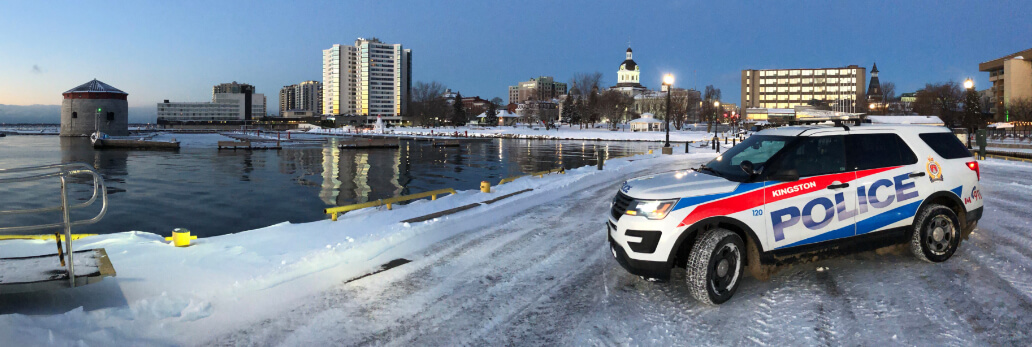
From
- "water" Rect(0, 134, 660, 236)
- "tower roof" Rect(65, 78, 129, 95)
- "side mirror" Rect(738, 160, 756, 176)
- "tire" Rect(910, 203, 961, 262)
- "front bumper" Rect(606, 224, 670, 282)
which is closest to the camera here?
"front bumper" Rect(606, 224, 670, 282)

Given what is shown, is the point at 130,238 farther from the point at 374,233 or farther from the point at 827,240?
the point at 827,240

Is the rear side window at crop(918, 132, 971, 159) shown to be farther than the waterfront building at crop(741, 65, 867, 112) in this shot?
No

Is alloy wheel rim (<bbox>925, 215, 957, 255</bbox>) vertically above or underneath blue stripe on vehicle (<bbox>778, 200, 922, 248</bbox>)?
underneath

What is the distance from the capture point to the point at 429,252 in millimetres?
7613

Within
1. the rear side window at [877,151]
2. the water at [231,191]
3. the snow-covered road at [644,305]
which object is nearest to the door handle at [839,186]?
the rear side window at [877,151]

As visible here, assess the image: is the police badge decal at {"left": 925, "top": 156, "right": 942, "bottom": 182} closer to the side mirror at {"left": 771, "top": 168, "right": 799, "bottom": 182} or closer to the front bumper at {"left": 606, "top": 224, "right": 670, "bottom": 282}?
the side mirror at {"left": 771, "top": 168, "right": 799, "bottom": 182}

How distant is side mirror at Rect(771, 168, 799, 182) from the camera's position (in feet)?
17.4

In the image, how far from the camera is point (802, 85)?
184 metres

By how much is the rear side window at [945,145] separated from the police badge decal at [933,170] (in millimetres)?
179

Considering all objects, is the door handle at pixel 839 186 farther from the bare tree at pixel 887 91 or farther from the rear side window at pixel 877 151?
the bare tree at pixel 887 91

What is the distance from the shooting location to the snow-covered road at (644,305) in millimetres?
4570

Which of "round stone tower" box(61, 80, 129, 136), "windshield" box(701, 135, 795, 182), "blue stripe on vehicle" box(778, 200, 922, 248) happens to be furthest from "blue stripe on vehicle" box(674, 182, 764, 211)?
"round stone tower" box(61, 80, 129, 136)

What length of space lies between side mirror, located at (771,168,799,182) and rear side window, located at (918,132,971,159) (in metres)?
2.41

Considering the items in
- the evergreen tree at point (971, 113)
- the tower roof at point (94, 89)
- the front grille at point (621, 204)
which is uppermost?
the tower roof at point (94, 89)
